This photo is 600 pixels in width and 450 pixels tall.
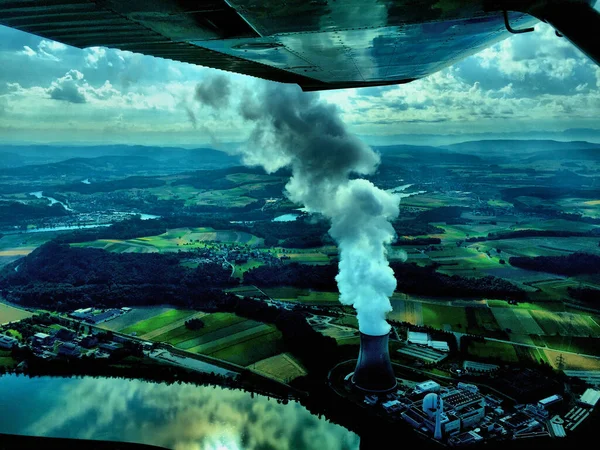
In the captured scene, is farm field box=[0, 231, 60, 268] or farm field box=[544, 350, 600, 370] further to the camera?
farm field box=[0, 231, 60, 268]

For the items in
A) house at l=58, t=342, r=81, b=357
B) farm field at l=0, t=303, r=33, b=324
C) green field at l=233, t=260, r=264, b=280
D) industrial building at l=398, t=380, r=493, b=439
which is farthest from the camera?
green field at l=233, t=260, r=264, b=280

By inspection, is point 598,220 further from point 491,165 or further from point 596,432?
point 596,432

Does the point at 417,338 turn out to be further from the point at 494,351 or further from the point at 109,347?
the point at 109,347

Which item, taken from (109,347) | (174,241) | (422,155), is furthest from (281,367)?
(422,155)

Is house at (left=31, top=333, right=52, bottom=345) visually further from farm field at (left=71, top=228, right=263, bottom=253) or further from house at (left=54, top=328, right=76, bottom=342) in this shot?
farm field at (left=71, top=228, right=263, bottom=253)

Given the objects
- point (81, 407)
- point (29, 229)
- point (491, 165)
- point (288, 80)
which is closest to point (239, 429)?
point (81, 407)

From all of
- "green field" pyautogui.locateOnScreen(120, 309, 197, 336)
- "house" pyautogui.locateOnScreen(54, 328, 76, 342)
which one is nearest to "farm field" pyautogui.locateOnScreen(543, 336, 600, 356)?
"green field" pyautogui.locateOnScreen(120, 309, 197, 336)

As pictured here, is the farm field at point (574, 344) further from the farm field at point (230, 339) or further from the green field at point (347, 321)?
the farm field at point (230, 339)
